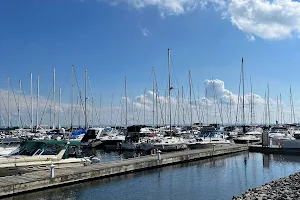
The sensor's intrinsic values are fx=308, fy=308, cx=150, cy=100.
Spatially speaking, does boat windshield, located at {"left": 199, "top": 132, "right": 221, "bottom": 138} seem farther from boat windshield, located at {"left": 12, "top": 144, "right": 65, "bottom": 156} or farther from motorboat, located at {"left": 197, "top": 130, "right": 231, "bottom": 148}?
boat windshield, located at {"left": 12, "top": 144, "right": 65, "bottom": 156}

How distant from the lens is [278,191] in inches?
618

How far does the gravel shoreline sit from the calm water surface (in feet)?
8.58

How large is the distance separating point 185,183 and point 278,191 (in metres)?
7.93

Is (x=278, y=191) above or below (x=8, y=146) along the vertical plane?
below

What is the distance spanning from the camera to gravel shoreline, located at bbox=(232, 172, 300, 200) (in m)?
14.3

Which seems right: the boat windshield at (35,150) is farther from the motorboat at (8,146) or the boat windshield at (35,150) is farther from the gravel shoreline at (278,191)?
the gravel shoreline at (278,191)

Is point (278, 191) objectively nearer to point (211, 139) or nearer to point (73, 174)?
point (73, 174)

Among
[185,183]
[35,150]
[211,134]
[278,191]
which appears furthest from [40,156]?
[211,134]

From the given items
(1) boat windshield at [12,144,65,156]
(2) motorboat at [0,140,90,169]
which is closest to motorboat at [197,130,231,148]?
(2) motorboat at [0,140,90,169]

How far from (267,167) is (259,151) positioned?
495 inches

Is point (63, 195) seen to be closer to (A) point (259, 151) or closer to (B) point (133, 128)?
(B) point (133, 128)

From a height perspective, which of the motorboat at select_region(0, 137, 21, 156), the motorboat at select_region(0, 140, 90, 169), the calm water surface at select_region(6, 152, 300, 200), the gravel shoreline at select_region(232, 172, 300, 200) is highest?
the motorboat at select_region(0, 140, 90, 169)

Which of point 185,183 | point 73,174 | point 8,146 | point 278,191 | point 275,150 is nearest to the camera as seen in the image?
point 278,191

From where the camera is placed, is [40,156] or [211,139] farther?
[211,139]
